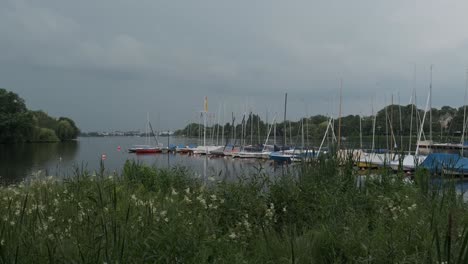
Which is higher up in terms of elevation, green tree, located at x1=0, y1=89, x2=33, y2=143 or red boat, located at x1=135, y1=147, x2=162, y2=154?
green tree, located at x1=0, y1=89, x2=33, y2=143

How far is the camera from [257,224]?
188 inches

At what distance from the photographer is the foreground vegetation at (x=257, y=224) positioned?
3.23 m

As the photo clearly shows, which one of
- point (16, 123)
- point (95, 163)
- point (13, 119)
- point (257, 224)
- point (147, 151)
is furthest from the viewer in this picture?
point (16, 123)

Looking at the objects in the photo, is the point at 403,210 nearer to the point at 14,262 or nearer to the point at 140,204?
the point at 140,204

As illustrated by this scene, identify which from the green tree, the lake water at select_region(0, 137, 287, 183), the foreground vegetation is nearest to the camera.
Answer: the foreground vegetation

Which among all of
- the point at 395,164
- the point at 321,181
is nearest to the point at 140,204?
the point at 321,181

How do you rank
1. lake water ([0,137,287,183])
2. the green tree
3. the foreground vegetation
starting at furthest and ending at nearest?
the green tree → lake water ([0,137,287,183]) → the foreground vegetation

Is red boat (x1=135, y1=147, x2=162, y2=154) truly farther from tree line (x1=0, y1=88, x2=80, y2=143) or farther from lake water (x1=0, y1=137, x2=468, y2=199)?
tree line (x1=0, y1=88, x2=80, y2=143)

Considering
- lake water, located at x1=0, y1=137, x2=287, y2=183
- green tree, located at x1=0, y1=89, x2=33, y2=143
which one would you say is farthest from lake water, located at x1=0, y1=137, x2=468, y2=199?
green tree, located at x1=0, y1=89, x2=33, y2=143

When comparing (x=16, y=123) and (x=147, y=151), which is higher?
(x=16, y=123)

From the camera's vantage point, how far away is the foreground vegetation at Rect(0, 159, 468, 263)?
127 inches

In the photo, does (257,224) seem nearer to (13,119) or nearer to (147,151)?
(147,151)

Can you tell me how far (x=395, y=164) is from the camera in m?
7.78

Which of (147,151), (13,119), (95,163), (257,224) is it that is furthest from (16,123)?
(257,224)
